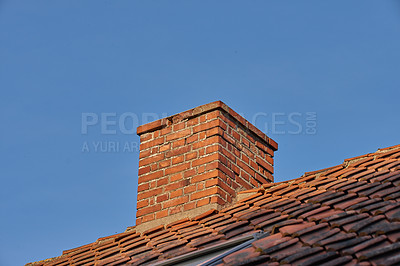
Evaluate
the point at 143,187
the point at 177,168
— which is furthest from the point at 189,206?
the point at 143,187

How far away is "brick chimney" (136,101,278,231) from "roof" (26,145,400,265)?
255mm

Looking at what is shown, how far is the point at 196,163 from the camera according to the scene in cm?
673

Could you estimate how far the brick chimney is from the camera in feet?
21.5

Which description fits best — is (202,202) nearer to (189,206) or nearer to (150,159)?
(189,206)

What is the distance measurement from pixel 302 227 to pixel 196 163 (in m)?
2.20

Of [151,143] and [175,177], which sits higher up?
[151,143]

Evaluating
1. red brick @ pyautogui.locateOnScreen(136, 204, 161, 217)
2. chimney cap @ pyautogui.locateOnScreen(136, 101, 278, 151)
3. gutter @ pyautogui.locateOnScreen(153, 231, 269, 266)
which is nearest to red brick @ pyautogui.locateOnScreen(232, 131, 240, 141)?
chimney cap @ pyautogui.locateOnScreen(136, 101, 278, 151)

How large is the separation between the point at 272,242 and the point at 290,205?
93 cm

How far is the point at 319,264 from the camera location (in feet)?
13.0

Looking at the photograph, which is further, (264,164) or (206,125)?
(264,164)

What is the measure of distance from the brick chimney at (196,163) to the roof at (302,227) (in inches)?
10.0

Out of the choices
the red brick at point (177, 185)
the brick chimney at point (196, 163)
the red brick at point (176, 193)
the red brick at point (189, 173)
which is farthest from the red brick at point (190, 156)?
the red brick at point (176, 193)

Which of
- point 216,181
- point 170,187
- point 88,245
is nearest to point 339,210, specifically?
point 216,181

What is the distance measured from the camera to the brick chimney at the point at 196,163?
6559 mm
